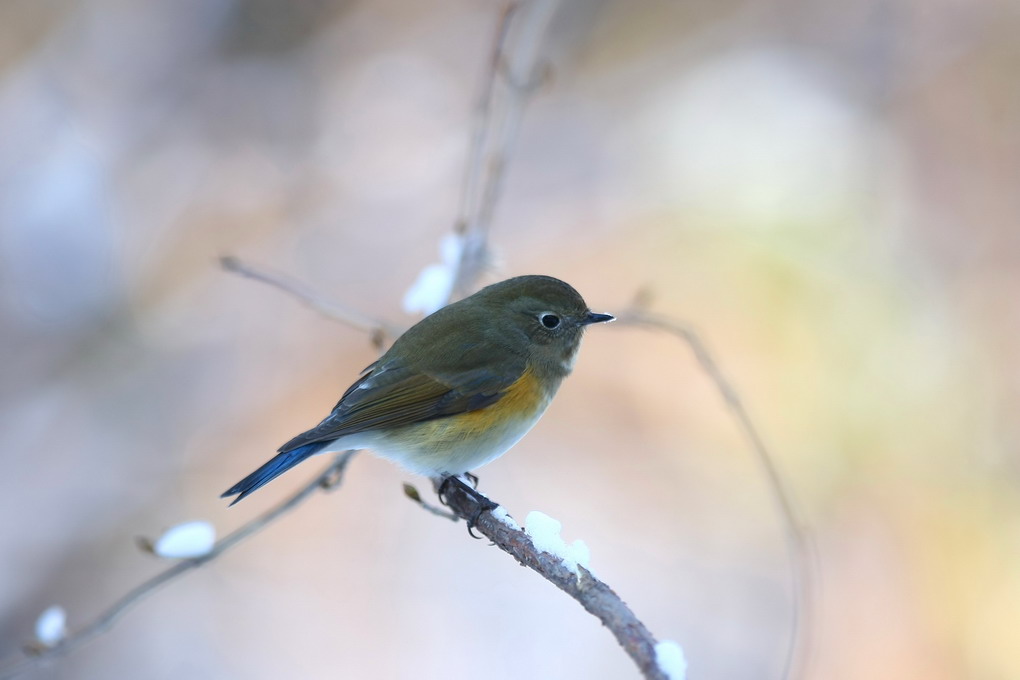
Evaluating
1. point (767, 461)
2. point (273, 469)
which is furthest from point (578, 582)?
point (273, 469)

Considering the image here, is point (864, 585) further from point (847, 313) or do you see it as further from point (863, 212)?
point (863, 212)

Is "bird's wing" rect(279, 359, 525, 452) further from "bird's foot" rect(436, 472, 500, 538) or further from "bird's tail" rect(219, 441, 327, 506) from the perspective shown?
"bird's foot" rect(436, 472, 500, 538)

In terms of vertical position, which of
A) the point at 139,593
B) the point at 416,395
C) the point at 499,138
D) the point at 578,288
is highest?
the point at 578,288

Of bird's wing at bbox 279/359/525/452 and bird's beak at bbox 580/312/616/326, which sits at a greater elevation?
bird's beak at bbox 580/312/616/326

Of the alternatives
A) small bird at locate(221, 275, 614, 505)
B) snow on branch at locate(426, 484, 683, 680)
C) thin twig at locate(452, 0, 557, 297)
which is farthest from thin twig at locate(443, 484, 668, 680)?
thin twig at locate(452, 0, 557, 297)

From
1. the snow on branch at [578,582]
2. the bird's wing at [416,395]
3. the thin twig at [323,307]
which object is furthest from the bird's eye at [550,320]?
the snow on branch at [578,582]

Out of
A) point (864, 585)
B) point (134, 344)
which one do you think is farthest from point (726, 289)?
point (134, 344)

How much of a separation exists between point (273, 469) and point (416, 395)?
521 mm

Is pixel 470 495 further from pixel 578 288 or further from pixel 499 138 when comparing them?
pixel 578 288

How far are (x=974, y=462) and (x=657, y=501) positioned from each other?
176 centimetres

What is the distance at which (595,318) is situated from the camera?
10.2 ft

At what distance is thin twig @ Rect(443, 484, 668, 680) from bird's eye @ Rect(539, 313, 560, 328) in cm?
87

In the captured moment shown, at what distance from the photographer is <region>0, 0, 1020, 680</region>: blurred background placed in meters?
5.00

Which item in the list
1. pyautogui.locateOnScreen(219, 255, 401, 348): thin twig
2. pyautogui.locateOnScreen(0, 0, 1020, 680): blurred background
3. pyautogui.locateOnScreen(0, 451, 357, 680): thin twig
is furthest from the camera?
pyautogui.locateOnScreen(0, 0, 1020, 680): blurred background
